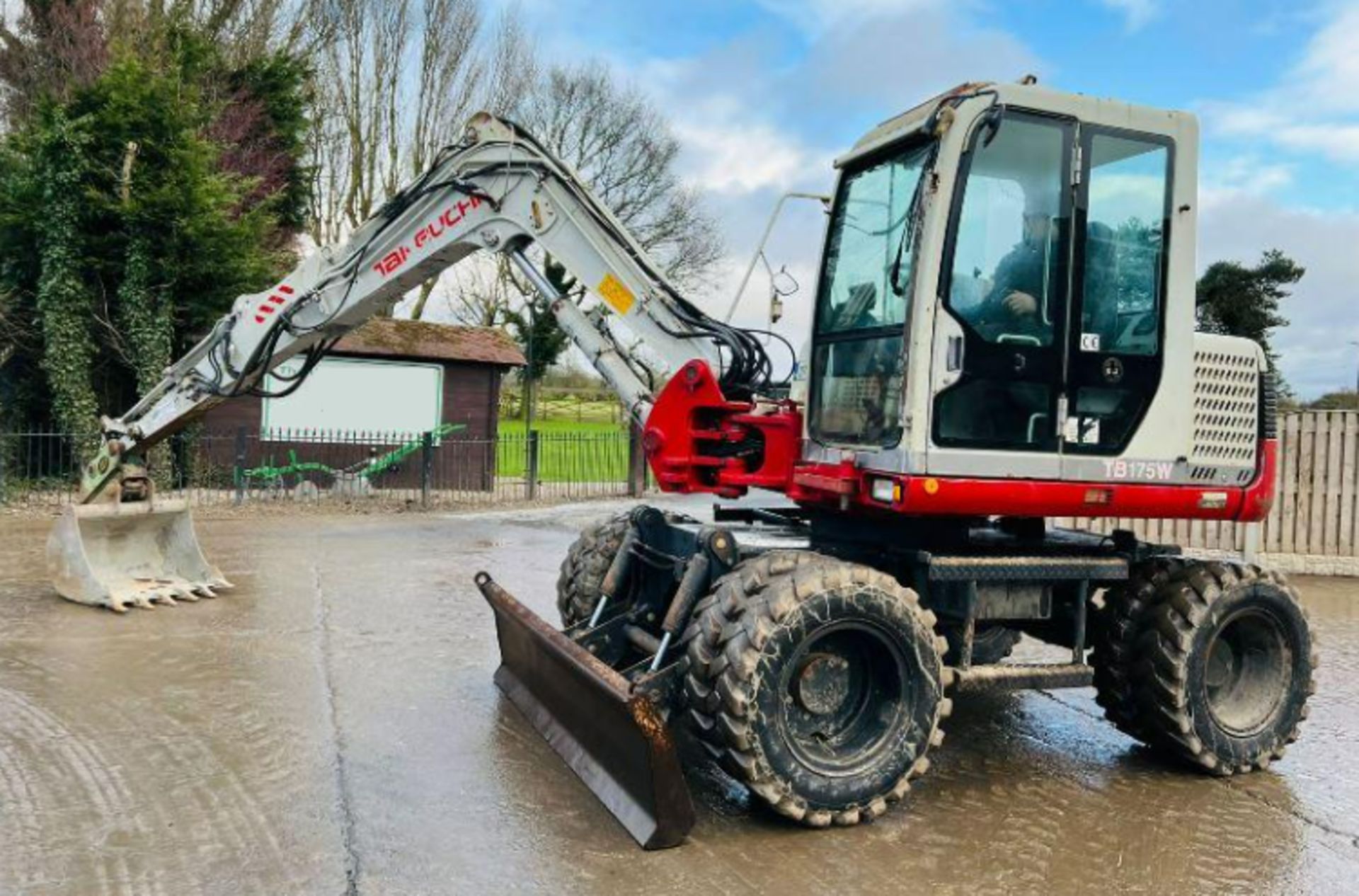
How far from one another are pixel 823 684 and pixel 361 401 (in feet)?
49.6

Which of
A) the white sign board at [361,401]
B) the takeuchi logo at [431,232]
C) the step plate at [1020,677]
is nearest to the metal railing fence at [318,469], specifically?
the white sign board at [361,401]

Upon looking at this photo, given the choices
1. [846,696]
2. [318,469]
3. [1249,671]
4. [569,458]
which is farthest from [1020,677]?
[569,458]

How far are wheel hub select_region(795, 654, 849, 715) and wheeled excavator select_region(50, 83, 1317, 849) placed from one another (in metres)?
0.01

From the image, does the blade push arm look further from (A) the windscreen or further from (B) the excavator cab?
(B) the excavator cab

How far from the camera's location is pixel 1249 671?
5.02 meters

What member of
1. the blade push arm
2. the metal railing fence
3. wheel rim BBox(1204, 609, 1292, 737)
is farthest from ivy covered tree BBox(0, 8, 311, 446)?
wheel rim BBox(1204, 609, 1292, 737)

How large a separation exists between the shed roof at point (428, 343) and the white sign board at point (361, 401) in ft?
0.74

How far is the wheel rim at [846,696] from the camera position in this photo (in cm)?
413

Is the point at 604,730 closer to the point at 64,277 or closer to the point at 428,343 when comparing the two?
the point at 64,277

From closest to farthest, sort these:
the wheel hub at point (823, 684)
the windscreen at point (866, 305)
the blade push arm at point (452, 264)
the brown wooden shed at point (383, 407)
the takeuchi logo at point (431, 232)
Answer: the wheel hub at point (823, 684)
the windscreen at point (866, 305)
the blade push arm at point (452, 264)
the takeuchi logo at point (431, 232)
the brown wooden shed at point (383, 407)

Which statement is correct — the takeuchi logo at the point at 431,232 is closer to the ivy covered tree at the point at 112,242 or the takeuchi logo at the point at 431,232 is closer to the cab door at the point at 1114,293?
the cab door at the point at 1114,293

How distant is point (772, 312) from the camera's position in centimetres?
506

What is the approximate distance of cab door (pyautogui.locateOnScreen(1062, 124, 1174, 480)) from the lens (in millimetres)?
4508

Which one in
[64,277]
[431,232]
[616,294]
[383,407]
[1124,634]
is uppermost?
[64,277]
